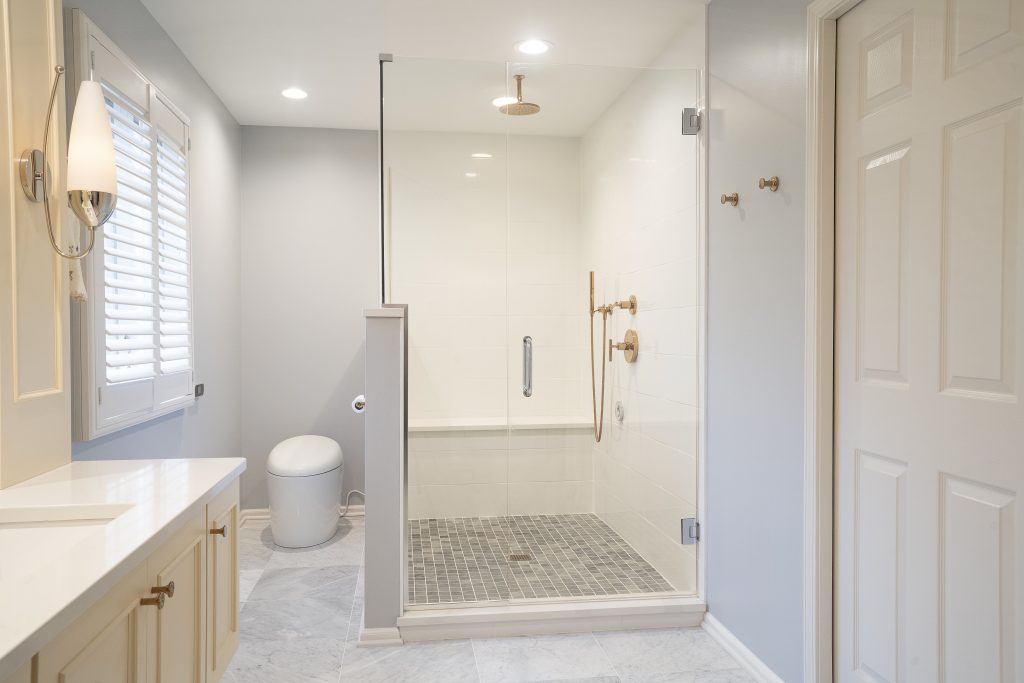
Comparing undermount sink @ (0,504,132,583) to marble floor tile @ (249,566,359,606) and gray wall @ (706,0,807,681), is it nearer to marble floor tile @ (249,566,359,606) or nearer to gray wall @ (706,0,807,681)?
gray wall @ (706,0,807,681)

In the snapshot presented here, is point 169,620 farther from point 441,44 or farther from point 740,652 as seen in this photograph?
point 441,44

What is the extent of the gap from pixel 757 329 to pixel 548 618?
1352mm

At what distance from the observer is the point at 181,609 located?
1.42 m

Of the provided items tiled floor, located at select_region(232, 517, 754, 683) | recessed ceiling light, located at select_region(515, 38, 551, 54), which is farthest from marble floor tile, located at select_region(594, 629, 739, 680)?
recessed ceiling light, located at select_region(515, 38, 551, 54)

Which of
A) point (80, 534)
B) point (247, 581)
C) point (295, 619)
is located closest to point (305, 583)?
point (247, 581)

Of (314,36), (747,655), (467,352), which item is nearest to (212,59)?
(314,36)

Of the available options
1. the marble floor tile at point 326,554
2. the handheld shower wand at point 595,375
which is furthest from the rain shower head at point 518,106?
the marble floor tile at point 326,554

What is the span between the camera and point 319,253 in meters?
4.52

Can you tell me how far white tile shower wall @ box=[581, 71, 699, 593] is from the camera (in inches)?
112

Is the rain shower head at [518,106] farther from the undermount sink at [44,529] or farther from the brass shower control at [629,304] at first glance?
the undermount sink at [44,529]

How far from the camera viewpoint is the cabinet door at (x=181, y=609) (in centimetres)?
129

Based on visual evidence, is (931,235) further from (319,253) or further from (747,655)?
(319,253)

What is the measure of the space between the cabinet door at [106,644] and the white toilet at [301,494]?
8.72ft

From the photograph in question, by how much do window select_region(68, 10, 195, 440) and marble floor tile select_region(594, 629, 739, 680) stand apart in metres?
1.96
